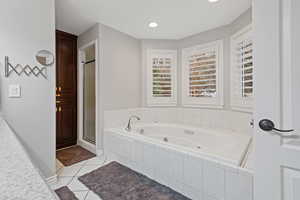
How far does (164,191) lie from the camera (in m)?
1.92

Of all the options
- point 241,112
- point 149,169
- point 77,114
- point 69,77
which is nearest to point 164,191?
point 149,169

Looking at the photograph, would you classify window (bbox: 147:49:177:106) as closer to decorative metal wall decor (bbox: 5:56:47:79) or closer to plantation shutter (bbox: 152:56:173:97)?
plantation shutter (bbox: 152:56:173:97)

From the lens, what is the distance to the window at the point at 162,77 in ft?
11.7

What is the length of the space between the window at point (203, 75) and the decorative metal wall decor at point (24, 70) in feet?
8.24

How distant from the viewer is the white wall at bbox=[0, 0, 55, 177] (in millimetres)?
1758

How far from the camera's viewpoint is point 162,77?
3.59 meters

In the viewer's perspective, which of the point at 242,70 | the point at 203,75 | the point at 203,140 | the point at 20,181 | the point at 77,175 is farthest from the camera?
the point at 203,75

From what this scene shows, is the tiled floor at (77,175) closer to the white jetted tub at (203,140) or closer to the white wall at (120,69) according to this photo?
the white jetted tub at (203,140)

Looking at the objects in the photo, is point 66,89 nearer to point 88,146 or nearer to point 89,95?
point 89,95

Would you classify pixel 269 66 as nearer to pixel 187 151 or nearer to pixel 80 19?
pixel 187 151

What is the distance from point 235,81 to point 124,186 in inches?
87.4

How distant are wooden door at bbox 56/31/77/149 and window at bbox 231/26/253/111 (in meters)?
3.09

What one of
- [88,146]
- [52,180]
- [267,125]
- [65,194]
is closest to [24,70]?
[52,180]

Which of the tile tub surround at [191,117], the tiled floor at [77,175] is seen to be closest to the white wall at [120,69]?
the tile tub surround at [191,117]
